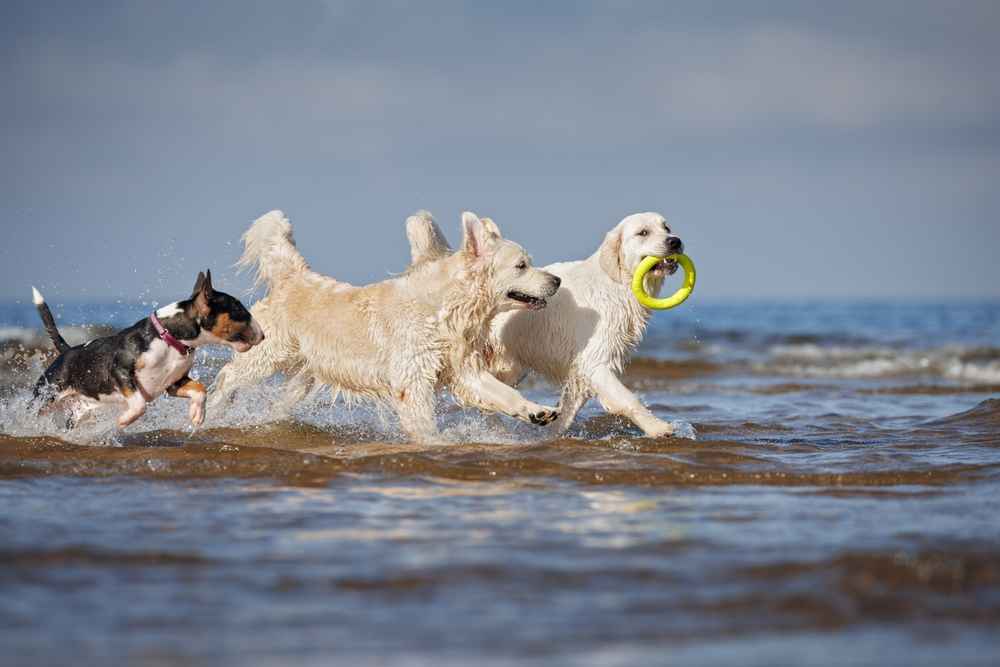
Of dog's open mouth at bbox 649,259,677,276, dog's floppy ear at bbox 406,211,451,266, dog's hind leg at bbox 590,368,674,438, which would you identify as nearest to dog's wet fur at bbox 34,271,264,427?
dog's floppy ear at bbox 406,211,451,266

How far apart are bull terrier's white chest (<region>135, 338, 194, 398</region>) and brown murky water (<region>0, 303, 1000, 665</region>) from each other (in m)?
0.53

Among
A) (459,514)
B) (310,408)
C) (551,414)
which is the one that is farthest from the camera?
(310,408)

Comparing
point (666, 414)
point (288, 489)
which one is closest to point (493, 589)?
point (288, 489)

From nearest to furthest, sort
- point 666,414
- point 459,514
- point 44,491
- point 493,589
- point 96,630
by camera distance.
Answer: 1. point 96,630
2. point 493,589
3. point 459,514
4. point 44,491
5. point 666,414

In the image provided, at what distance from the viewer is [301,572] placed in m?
5.11

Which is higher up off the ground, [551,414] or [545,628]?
[551,414]

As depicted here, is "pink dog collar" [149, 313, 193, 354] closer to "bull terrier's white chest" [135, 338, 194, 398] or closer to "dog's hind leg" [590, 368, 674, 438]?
"bull terrier's white chest" [135, 338, 194, 398]

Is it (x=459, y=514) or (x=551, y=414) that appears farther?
(x=551, y=414)

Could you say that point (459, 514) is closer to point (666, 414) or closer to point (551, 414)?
point (551, 414)

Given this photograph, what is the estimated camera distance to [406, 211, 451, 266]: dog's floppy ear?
9.74 m

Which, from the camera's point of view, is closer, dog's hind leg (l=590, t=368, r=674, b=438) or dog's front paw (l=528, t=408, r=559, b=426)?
dog's front paw (l=528, t=408, r=559, b=426)

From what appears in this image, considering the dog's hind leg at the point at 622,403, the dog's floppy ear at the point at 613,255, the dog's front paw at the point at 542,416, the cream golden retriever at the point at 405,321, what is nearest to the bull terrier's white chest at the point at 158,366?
the cream golden retriever at the point at 405,321

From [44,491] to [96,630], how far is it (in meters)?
3.13

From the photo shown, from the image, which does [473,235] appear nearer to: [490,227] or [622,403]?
[490,227]
